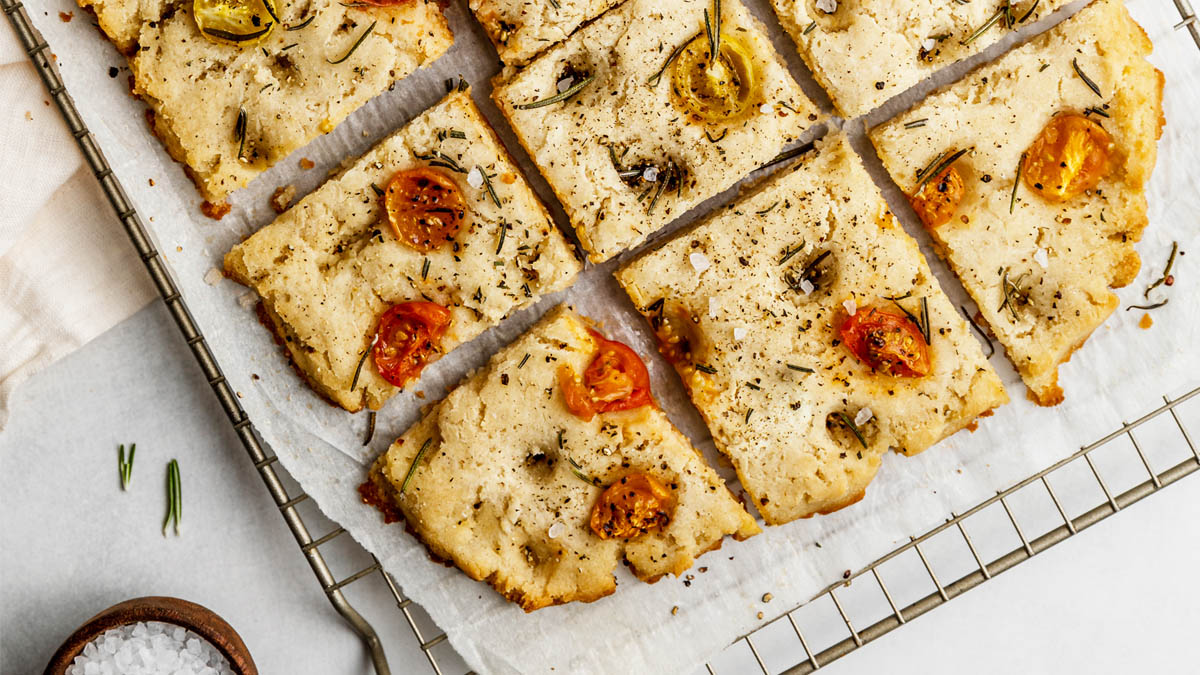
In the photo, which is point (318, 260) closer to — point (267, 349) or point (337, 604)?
point (267, 349)

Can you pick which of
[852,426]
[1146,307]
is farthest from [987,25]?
[852,426]

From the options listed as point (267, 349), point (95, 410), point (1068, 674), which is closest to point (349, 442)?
point (267, 349)

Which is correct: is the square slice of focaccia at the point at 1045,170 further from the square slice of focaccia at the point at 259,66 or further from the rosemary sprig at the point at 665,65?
the square slice of focaccia at the point at 259,66

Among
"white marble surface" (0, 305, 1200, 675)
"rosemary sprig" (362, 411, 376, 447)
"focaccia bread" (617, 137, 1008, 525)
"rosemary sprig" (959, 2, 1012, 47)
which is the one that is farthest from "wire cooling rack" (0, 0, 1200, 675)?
"rosemary sprig" (959, 2, 1012, 47)

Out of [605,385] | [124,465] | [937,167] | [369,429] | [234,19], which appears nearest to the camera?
[234,19]

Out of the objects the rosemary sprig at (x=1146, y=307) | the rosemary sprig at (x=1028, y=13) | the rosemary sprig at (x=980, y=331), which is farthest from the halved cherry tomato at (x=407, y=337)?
the rosemary sprig at (x=1146, y=307)

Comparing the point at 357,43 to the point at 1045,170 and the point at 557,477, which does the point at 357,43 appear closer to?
the point at 557,477
